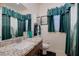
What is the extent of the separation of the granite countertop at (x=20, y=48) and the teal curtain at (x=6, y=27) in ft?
0.49

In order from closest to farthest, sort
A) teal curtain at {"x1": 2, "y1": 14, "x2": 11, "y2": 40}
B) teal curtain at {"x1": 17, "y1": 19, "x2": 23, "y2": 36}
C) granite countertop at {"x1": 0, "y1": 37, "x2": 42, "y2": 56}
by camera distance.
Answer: granite countertop at {"x1": 0, "y1": 37, "x2": 42, "y2": 56}, teal curtain at {"x1": 2, "y1": 14, "x2": 11, "y2": 40}, teal curtain at {"x1": 17, "y1": 19, "x2": 23, "y2": 36}

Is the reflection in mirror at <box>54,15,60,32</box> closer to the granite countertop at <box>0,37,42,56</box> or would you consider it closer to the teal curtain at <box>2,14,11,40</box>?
the granite countertop at <box>0,37,42,56</box>

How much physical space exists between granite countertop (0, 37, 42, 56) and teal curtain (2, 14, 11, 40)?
151 mm

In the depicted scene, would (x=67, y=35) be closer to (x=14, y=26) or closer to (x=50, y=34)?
(x=50, y=34)

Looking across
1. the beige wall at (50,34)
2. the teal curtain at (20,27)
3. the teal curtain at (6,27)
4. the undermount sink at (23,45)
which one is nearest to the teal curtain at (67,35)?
the beige wall at (50,34)

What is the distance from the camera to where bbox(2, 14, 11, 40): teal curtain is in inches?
59.0

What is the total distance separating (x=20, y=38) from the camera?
165 cm

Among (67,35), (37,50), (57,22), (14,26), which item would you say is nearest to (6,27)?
(14,26)

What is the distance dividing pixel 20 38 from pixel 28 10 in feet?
1.55

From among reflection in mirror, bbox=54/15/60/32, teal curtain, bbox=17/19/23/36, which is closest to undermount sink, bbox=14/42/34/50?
teal curtain, bbox=17/19/23/36

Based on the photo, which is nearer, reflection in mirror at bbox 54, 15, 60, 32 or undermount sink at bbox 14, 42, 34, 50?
undermount sink at bbox 14, 42, 34, 50

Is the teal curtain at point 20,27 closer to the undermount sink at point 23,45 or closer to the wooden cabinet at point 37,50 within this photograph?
the undermount sink at point 23,45

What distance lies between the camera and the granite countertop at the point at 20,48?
1399 mm

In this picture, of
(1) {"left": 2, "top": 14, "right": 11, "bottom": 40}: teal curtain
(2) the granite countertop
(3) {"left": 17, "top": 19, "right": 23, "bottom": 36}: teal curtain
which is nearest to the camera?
(2) the granite countertop
